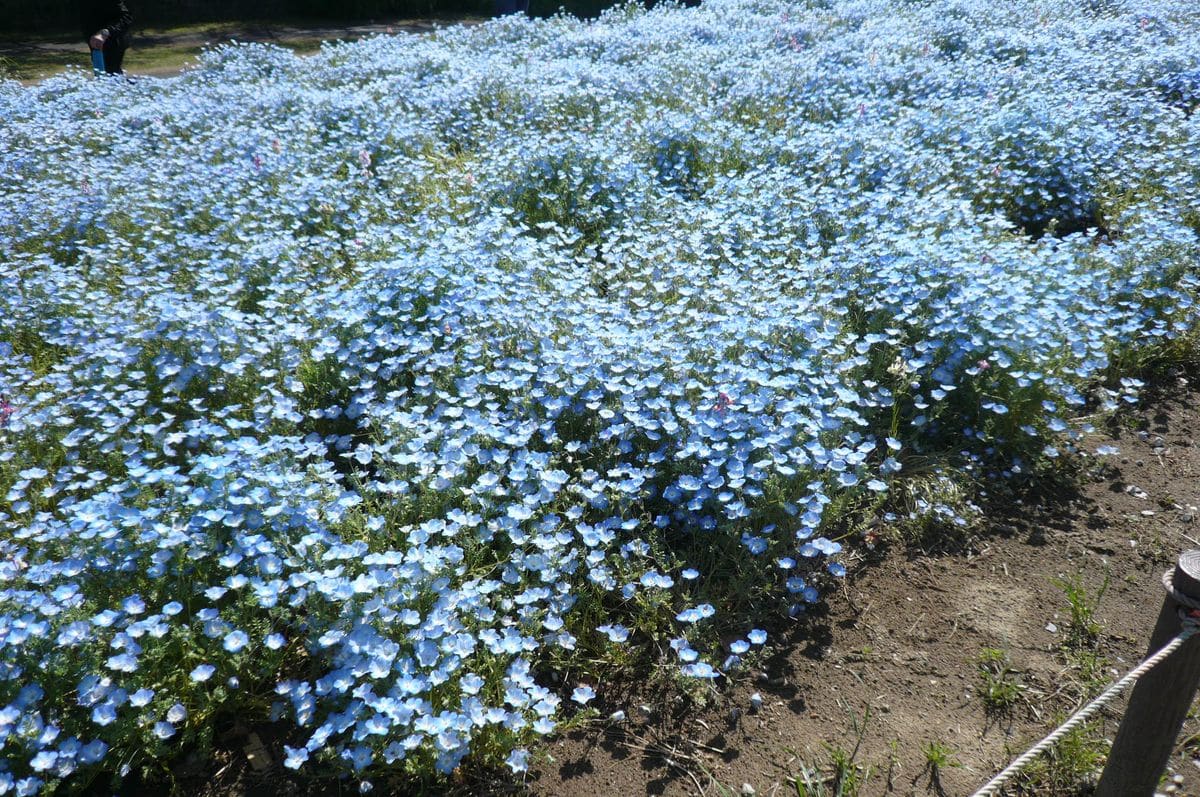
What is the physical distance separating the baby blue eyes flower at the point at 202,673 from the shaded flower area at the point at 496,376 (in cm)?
2

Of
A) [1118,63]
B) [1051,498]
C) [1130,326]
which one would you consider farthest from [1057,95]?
[1051,498]

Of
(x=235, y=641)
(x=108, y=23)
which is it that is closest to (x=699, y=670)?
(x=235, y=641)

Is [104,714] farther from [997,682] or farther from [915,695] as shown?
[997,682]

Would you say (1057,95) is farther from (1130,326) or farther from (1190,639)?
(1190,639)

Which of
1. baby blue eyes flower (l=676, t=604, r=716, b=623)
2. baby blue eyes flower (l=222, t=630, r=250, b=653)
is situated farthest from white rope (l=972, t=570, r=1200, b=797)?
baby blue eyes flower (l=222, t=630, r=250, b=653)

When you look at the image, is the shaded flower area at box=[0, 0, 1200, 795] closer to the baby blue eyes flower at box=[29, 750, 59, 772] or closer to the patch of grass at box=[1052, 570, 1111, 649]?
the baby blue eyes flower at box=[29, 750, 59, 772]

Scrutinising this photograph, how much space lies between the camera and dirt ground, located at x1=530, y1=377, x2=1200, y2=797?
2611mm

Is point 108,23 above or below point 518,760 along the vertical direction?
above

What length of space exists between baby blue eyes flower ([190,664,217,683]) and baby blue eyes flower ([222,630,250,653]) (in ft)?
0.24

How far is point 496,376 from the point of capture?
146 inches

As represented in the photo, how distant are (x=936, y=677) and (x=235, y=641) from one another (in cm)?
234

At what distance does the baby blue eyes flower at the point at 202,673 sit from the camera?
250cm

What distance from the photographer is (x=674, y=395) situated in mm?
3646

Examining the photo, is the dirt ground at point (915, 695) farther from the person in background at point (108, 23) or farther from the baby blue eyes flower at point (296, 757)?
the person in background at point (108, 23)
